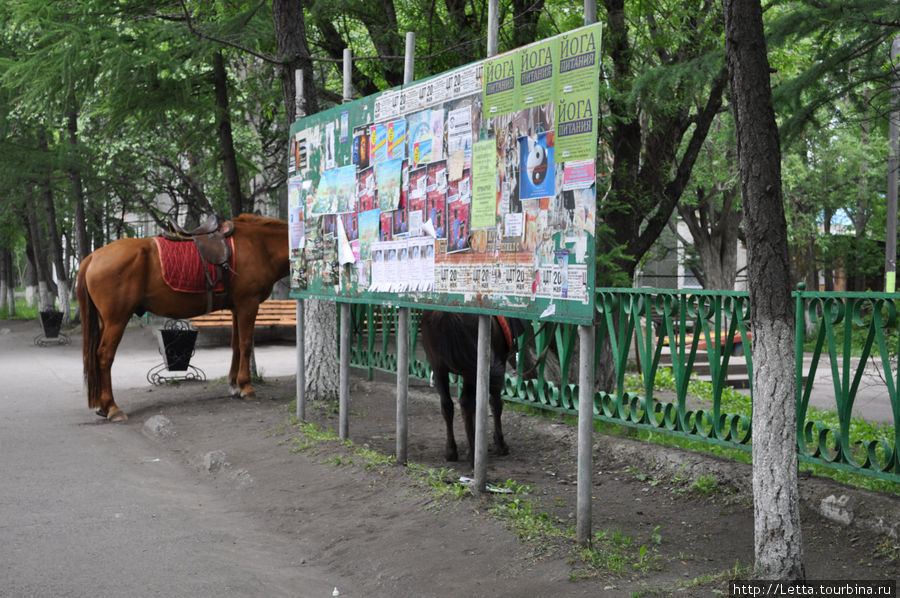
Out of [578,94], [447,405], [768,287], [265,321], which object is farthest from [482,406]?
[265,321]

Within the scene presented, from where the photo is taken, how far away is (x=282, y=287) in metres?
28.3

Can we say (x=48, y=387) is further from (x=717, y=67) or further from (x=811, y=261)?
(x=811, y=261)

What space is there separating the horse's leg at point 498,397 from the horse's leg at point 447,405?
37 cm

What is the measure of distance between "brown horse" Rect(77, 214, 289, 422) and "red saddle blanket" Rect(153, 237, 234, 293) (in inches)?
3.7

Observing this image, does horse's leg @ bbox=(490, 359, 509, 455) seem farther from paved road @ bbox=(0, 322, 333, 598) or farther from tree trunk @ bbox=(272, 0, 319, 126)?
tree trunk @ bbox=(272, 0, 319, 126)

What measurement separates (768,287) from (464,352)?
10.8 feet

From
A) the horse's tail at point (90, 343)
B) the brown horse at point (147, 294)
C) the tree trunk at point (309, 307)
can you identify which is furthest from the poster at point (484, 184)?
the horse's tail at point (90, 343)

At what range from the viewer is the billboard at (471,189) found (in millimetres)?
5406

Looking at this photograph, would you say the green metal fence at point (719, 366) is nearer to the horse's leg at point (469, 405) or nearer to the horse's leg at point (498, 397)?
the horse's leg at point (498, 397)

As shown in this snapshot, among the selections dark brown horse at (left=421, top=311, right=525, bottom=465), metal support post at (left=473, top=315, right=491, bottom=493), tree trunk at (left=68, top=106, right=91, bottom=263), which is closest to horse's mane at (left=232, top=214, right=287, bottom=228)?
dark brown horse at (left=421, top=311, right=525, bottom=465)

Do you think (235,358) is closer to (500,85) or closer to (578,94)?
(500,85)

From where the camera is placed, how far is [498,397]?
7.72 metres

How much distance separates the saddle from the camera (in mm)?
11570

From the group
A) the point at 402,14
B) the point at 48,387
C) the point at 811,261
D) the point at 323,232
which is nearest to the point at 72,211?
the point at 48,387
